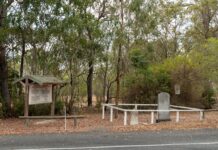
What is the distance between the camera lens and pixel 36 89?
19.3 metres

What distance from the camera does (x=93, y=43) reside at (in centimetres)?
2544

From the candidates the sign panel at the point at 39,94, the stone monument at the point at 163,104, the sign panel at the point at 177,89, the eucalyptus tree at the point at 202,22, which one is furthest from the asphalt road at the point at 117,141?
the eucalyptus tree at the point at 202,22

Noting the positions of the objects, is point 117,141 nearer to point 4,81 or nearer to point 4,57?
point 4,57

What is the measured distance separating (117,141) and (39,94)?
7.03 metres

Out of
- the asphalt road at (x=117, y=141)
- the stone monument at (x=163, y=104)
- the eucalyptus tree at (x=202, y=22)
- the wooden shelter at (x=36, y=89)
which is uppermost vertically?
the eucalyptus tree at (x=202, y=22)

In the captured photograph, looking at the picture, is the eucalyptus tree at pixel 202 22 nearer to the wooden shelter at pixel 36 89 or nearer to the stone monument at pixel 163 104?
the stone monument at pixel 163 104

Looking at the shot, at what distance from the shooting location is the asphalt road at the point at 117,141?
12125 millimetres

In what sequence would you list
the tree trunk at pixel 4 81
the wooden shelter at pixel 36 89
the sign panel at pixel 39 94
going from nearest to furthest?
the wooden shelter at pixel 36 89
the sign panel at pixel 39 94
the tree trunk at pixel 4 81

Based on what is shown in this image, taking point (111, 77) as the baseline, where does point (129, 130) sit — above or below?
below

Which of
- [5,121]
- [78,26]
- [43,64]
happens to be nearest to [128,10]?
[78,26]

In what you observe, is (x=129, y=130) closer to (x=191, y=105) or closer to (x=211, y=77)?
(x=211, y=77)

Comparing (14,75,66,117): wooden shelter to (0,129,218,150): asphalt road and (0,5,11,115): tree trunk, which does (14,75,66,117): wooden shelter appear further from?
(0,5,11,115): tree trunk

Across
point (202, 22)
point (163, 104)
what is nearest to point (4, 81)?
point (163, 104)

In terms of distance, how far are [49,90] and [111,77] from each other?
1548 cm
